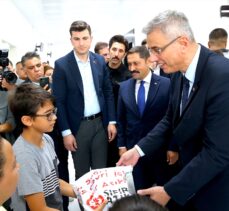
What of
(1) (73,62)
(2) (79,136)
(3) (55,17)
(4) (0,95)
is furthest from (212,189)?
(3) (55,17)

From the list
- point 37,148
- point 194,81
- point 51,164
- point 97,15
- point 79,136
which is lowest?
point 79,136

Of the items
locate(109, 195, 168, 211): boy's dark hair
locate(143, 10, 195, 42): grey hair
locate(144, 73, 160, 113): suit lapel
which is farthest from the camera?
locate(144, 73, 160, 113): suit lapel

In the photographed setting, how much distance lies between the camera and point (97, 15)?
980cm

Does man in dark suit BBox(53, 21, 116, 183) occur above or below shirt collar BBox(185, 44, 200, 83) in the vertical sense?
below

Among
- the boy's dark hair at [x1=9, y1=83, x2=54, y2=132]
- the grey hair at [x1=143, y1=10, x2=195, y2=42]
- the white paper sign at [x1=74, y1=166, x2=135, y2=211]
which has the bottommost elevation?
the white paper sign at [x1=74, y1=166, x2=135, y2=211]

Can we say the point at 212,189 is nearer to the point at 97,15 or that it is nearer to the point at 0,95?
the point at 0,95

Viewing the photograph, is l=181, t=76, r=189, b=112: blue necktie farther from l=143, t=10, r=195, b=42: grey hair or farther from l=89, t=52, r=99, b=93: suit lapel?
l=89, t=52, r=99, b=93: suit lapel

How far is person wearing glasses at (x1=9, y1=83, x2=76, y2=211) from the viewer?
1404mm

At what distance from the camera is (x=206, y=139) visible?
4.26ft

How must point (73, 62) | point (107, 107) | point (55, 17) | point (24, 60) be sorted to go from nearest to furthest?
1. point (73, 62)
2. point (107, 107)
3. point (24, 60)
4. point (55, 17)

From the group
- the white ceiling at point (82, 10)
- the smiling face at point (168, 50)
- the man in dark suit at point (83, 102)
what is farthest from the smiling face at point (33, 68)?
the white ceiling at point (82, 10)

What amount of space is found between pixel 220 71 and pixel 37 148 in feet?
3.10

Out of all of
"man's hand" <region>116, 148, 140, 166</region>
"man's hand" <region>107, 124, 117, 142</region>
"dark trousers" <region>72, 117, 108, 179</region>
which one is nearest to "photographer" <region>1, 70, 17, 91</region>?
"dark trousers" <region>72, 117, 108, 179</region>

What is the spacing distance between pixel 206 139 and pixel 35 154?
81 centimetres
